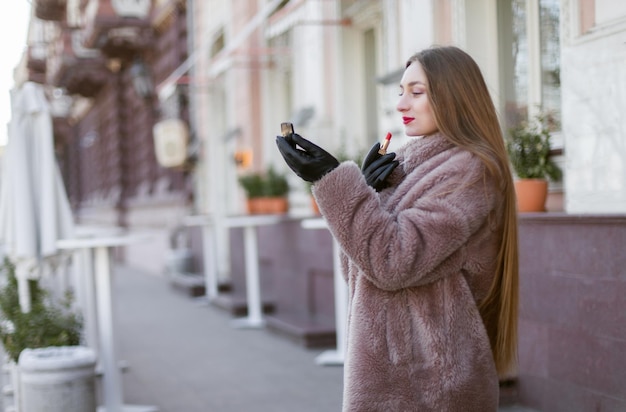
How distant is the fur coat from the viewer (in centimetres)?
217

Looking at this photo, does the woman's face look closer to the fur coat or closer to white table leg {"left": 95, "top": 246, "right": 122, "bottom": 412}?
the fur coat

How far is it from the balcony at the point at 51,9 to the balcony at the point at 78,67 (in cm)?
636

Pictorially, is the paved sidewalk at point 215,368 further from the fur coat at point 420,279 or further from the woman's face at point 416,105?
the woman's face at point 416,105

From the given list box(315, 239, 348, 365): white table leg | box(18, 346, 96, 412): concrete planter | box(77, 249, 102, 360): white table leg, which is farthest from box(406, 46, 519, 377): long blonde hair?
box(315, 239, 348, 365): white table leg

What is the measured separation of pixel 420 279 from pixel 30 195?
4183mm

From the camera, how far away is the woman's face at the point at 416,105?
2.32 m

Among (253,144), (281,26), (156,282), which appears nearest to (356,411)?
(281,26)

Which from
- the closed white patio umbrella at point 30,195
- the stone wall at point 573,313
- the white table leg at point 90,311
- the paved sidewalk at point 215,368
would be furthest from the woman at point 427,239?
the white table leg at point 90,311

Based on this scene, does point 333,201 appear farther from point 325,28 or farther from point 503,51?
point 325,28

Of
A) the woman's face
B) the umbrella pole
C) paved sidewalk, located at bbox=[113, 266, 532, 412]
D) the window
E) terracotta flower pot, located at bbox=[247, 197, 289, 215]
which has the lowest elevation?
paved sidewalk, located at bbox=[113, 266, 532, 412]

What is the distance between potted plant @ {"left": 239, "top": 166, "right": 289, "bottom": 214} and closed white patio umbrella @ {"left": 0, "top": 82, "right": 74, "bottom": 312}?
4476 mm

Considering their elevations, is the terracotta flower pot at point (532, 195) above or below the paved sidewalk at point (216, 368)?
above

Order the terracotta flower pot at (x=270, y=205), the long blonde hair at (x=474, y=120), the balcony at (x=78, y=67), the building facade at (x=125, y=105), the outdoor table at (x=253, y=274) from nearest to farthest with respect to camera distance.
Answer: the long blonde hair at (x=474, y=120)
the outdoor table at (x=253, y=274)
the terracotta flower pot at (x=270, y=205)
the building facade at (x=125, y=105)
the balcony at (x=78, y=67)

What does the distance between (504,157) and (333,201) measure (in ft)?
1.61
